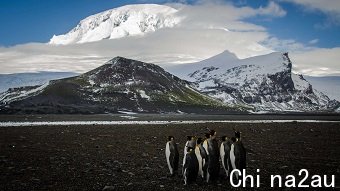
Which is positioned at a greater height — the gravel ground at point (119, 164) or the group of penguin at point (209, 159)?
the group of penguin at point (209, 159)

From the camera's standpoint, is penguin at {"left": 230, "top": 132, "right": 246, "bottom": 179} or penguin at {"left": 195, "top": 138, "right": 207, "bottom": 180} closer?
penguin at {"left": 230, "top": 132, "right": 246, "bottom": 179}

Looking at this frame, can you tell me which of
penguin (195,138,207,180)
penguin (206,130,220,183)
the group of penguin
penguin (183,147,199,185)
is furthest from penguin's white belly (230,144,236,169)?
penguin (183,147,199,185)

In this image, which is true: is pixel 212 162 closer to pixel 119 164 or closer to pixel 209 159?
pixel 209 159

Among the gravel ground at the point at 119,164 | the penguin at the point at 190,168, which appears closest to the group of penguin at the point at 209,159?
the penguin at the point at 190,168

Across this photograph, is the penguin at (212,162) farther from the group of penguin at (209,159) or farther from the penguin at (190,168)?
the penguin at (190,168)

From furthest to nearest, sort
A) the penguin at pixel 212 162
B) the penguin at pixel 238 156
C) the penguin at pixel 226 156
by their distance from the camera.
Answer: the penguin at pixel 226 156 < the penguin at pixel 238 156 < the penguin at pixel 212 162

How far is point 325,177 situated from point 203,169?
14.2ft

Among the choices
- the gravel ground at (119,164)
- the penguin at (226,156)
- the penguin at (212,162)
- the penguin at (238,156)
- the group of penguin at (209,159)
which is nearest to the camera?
the gravel ground at (119,164)

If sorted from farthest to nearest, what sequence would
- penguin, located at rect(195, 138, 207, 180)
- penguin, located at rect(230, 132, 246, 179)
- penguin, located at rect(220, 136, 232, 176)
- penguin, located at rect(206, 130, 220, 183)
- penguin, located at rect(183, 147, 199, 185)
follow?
penguin, located at rect(220, 136, 232, 176), penguin, located at rect(195, 138, 207, 180), penguin, located at rect(230, 132, 246, 179), penguin, located at rect(206, 130, 220, 183), penguin, located at rect(183, 147, 199, 185)

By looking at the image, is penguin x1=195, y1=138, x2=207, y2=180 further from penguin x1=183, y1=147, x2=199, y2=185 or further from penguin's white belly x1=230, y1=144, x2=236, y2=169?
penguin's white belly x1=230, y1=144, x2=236, y2=169

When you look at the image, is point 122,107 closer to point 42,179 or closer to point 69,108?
point 69,108

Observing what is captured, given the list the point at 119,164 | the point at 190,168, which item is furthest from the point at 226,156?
the point at 119,164

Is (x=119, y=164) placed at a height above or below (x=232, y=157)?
below

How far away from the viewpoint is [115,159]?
2098 cm
